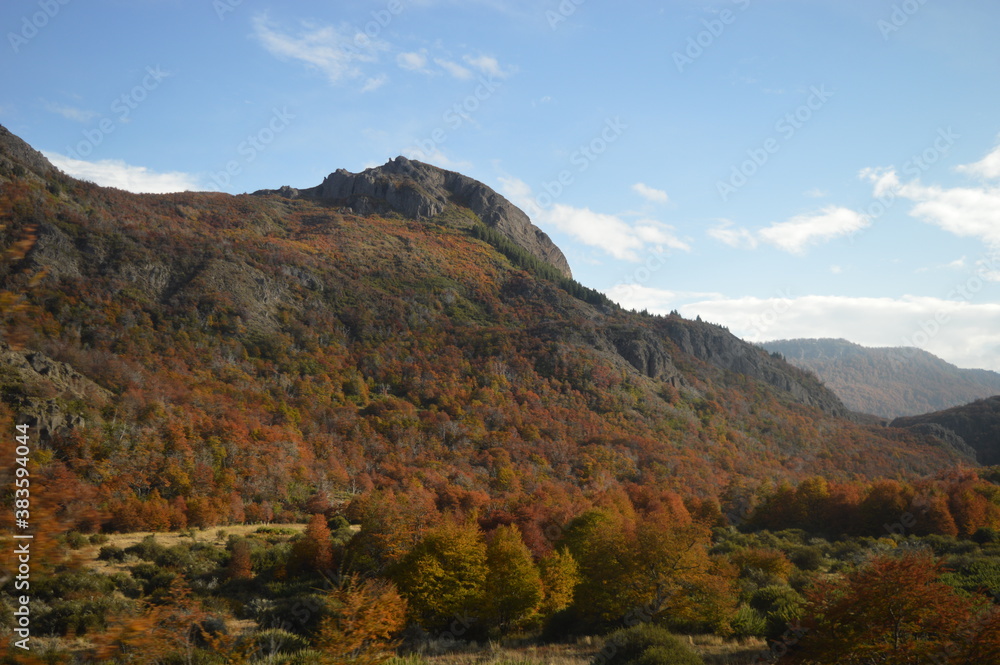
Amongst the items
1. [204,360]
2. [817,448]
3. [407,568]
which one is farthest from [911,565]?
[817,448]

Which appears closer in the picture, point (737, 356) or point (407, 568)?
point (407, 568)

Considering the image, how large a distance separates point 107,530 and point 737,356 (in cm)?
17545

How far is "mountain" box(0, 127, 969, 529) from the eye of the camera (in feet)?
227

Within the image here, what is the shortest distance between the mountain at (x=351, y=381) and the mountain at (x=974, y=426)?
1105 centimetres

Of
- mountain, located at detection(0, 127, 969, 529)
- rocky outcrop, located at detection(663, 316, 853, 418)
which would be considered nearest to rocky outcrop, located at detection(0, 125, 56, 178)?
mountain, located at detection(0, 127, 969, 529)

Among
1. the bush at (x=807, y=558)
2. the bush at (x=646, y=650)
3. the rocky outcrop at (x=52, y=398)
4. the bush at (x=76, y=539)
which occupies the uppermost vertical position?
the rocky outcrop at (x=52, y=398)

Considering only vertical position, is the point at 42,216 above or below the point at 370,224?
below

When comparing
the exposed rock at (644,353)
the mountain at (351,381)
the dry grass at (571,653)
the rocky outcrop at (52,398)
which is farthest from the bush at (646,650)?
the exposed rock at (644,353)

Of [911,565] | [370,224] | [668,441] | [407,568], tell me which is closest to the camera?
[911,565]

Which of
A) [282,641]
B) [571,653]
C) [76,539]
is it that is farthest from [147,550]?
[571,653]

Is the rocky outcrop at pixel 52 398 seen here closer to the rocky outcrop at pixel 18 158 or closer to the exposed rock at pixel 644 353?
the rocky outcrop at pixel 18 158

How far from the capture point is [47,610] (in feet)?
91.7

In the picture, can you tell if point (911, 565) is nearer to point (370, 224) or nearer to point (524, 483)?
point (524, 483)

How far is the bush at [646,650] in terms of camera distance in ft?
59.8
